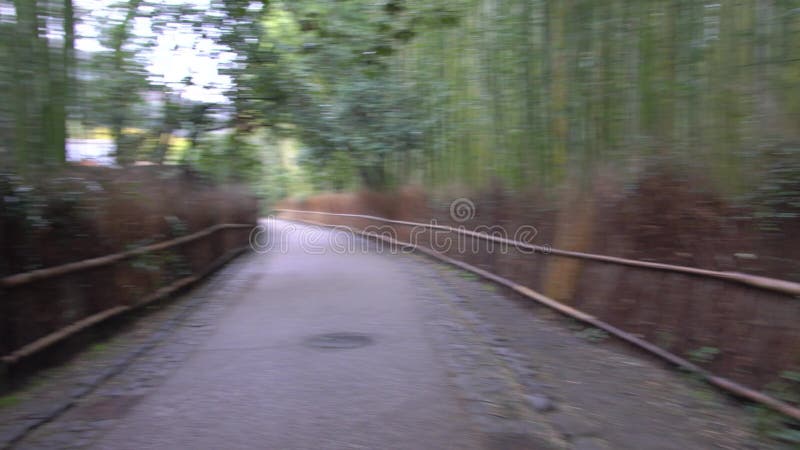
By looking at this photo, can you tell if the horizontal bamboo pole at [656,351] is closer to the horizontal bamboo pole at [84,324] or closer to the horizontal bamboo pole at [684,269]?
the horizontal bamboo pole at [684,269]

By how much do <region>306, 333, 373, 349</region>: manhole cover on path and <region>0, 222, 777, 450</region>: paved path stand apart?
80 mm

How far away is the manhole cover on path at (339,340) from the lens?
6910mm

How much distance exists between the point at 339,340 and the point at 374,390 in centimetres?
196

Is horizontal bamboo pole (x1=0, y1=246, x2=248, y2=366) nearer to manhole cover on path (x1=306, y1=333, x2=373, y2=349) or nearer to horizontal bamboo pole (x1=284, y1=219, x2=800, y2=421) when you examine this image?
manhole cover on path (x1=306, y1=333, x2=373, y2=349)

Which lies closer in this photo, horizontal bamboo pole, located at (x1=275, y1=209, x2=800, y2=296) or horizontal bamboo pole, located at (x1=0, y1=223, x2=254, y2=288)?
horizontal bamboo pole, located at (x1=275, y1=209, x2=800, y2=296)

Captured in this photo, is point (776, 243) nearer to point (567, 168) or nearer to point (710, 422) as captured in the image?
point (710, 422)

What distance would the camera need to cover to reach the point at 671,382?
5285mm

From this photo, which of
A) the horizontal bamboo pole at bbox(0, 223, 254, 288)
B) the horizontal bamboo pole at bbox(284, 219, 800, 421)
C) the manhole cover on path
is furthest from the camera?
the manhole cover on path

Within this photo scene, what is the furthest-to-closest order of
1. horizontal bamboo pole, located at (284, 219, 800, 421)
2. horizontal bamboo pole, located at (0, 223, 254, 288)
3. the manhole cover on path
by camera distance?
1. the manhole cover on path
2. horizontal bamboo pole, located at (0, 223, 254, 288)
3. horizontal bamboo pole, located at (284, 219, 800, 421)

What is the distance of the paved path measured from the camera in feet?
14.0

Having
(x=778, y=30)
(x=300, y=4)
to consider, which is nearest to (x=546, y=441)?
(x=778, y=30)

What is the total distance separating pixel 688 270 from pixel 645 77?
2102 millimetres

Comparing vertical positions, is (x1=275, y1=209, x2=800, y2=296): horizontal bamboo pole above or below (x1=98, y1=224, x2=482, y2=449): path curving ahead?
above

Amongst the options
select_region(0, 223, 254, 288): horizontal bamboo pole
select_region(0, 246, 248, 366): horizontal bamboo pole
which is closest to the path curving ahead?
select_region(0, 246, 248, 366): horizontal bamboo pole
